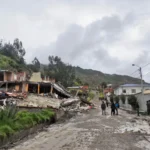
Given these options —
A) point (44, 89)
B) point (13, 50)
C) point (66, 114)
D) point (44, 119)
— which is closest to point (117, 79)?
point (13, 50)

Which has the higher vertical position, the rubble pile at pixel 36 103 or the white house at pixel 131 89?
the white house at pixel 131 89

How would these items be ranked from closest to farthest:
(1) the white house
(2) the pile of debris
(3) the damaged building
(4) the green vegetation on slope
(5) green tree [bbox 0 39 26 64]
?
(4) the green vegetation on slope → (2) the pile of debris → (3) the damaged building → (1) the white house → (5) green tree [bbox 0 39 26 64]

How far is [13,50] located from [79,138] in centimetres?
8853

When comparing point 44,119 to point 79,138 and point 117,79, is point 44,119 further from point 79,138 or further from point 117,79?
point 117,79

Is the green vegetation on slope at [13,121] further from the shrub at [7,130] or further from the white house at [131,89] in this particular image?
the white house at [131,89]

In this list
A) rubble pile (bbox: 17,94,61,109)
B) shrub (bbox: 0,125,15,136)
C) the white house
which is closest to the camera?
shrub (bbox: 0,125,15,136)

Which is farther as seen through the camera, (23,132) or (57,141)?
(23,132)

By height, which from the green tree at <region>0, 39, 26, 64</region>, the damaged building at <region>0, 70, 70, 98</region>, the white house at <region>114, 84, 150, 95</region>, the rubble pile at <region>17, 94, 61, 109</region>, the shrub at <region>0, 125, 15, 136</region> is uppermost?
the green tree at <region>0, 39, 26, 64</region>

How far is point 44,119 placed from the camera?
2022 centimetres

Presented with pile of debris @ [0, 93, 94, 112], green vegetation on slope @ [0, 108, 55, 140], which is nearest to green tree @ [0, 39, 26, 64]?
pile of debris @ [0, 93, 94, 112]

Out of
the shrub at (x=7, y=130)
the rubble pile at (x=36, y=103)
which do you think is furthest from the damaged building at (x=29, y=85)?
the shrub at (x=7, y=130)

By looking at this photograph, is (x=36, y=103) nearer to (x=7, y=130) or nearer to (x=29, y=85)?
(x=7, y=130)

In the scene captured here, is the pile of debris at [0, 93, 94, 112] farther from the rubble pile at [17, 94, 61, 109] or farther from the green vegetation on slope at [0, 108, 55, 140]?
the green vegetation on slope at [0, 108, 55, 140]

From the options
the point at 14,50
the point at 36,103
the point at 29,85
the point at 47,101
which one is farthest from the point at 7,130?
the point at 14,50
